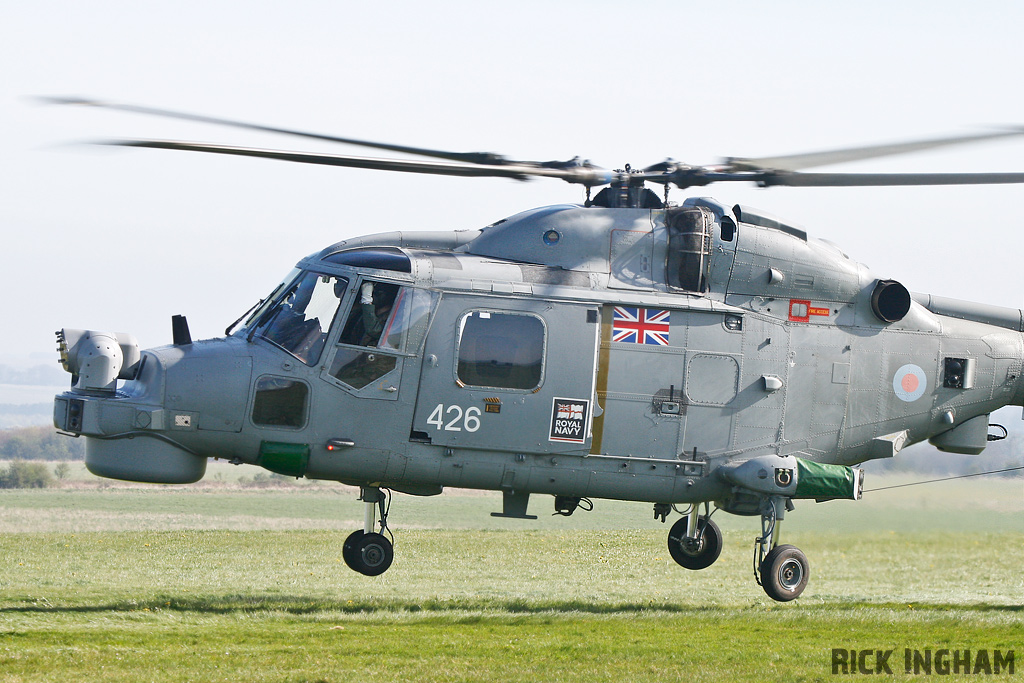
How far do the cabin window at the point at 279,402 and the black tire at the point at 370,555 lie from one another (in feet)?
9.68

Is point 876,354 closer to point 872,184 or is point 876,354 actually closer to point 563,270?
point 872,184

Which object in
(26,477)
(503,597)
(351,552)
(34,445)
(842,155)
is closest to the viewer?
(842,155)

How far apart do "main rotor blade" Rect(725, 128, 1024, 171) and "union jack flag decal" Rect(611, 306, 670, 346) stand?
1970 mm

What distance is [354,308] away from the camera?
1195 centimetres

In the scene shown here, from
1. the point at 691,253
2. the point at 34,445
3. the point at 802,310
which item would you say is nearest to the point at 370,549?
the point at 691,253

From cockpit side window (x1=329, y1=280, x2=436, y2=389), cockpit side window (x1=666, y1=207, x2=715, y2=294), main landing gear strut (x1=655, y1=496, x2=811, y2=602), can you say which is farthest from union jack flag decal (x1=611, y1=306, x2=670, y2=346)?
main landing gear strut (x1=655, y1=496, x2=811, y2=602)

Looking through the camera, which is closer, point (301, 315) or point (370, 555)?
point (301, 315)

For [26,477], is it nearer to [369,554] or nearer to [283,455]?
[369,554]

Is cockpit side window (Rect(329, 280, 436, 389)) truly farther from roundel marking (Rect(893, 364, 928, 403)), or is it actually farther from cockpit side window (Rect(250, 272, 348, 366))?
roundel marking (Rect(893, 364, 928, 403))

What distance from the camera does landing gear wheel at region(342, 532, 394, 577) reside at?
14164 millimetres

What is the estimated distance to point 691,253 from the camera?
12836mm

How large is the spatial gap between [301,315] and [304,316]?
0.04m

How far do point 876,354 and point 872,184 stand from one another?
2581 millimetres

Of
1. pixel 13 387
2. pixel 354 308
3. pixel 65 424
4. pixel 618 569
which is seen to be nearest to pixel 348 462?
pixel 354 308
